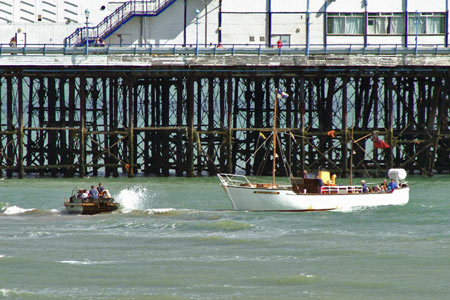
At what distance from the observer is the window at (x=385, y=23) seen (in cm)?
6588

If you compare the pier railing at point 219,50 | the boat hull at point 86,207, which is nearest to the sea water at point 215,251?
the boat hull at point 86,207

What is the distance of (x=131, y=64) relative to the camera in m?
59.6

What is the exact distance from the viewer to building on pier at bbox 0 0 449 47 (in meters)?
65.4

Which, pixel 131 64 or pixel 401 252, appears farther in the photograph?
pixel 131 64

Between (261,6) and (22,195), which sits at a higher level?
(261,6)

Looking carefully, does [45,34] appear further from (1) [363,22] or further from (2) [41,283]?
(2) [41,283]

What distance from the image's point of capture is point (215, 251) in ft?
121

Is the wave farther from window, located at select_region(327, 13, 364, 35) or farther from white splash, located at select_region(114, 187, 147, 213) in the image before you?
window, located at select_region(327, 13, 364, 35)

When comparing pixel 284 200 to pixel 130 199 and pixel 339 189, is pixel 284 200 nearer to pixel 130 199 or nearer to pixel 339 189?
pixel 339 189

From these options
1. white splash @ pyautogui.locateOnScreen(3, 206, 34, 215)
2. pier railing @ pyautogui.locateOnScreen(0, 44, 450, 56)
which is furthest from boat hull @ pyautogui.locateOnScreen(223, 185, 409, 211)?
pier railing @ pyautogui.locateOnScreen(0, 44, 450, 56)

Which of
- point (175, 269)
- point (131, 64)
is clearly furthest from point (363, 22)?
point (175, 269)

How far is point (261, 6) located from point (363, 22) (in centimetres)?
670

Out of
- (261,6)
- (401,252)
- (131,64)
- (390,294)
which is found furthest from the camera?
(261,6)

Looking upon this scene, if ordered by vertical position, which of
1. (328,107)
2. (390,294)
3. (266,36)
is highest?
(266,36)
